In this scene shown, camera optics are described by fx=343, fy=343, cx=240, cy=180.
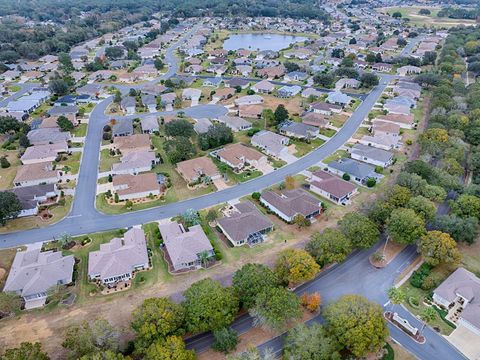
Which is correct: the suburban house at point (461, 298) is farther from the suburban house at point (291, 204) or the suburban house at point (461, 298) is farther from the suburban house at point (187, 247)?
the suburban house at point (187, 247)

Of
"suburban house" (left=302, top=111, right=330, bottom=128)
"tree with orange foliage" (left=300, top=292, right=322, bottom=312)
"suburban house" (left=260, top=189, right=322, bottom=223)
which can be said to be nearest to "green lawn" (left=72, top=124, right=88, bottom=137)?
"suburban house" (left=260, top=189, right=322, bottom=223)

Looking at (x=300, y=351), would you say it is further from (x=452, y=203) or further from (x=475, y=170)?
(x=475, y=170)

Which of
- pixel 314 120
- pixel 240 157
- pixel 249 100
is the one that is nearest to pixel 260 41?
pixel 249 100

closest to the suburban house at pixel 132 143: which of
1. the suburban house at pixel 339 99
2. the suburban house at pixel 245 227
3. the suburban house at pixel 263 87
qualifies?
the suburban house at pixel 245 227

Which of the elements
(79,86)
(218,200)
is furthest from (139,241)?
(79,86)

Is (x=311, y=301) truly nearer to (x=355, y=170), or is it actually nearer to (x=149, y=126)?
(x=355, y=170)

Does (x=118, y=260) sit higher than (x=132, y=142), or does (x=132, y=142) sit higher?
(x=118, y=260)

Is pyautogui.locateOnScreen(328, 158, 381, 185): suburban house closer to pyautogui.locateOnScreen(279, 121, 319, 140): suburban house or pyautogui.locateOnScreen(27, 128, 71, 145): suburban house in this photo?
pyautogui.locateOnScreen(279, 121, 319, 140): suburban house
